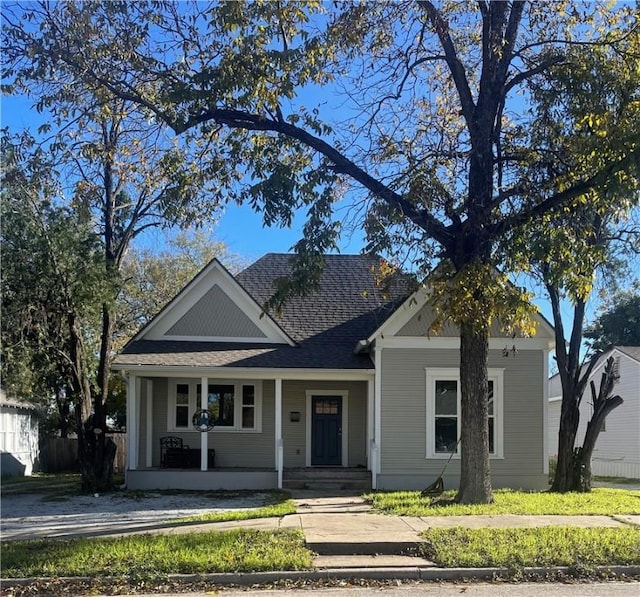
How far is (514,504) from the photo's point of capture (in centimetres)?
1320

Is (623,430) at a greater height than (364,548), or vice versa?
(364,548)

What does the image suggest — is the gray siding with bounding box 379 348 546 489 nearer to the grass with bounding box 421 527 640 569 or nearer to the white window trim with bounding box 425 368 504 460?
the white window trim with bounding box 425 368 504 460

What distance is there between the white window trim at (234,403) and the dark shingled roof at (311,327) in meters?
1.26

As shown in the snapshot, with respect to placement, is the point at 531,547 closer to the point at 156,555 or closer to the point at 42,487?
the point at 156,555

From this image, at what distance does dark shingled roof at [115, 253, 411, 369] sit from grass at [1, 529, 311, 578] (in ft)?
21.6

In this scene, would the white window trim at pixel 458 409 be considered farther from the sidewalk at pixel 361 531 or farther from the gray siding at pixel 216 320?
the gray siding at pixel 216 320

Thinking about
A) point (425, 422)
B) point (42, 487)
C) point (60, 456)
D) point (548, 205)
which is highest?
point (548, 205)

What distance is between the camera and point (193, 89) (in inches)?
451

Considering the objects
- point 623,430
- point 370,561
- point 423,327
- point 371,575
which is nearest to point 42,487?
point 423,327

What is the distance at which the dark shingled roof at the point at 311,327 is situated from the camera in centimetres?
1736

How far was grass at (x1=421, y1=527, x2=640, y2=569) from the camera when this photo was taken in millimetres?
8656

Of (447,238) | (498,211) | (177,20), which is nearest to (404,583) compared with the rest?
(447,238)

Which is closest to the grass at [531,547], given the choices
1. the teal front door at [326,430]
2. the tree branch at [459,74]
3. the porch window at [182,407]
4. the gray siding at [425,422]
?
the gray siding at [425,422]

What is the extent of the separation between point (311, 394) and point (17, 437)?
14.4m
